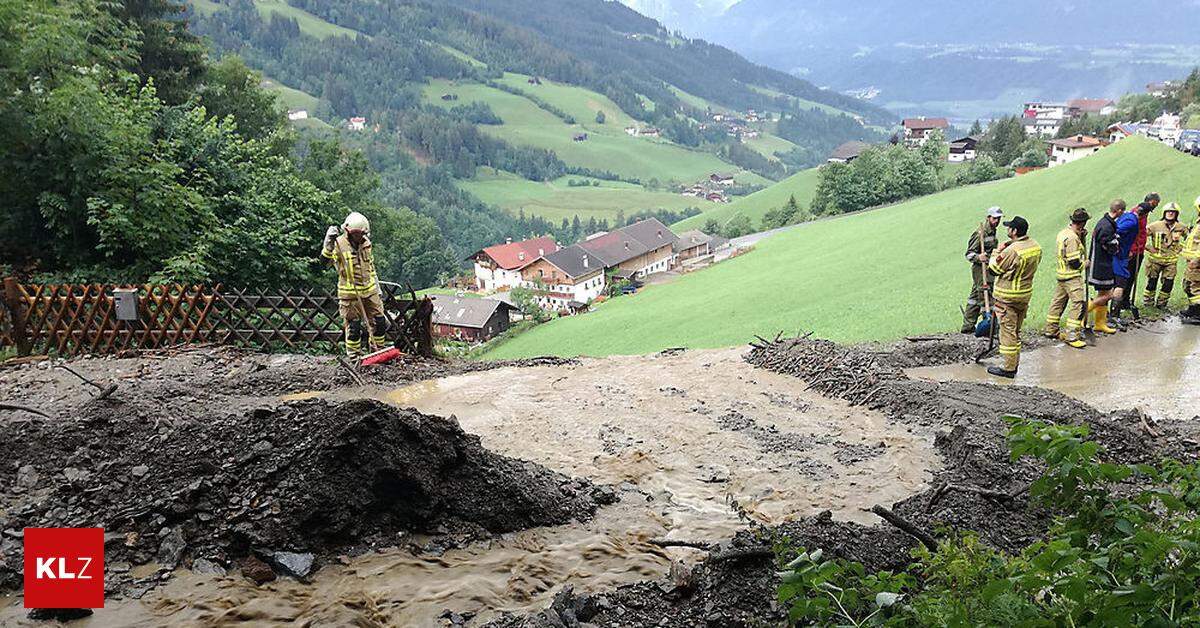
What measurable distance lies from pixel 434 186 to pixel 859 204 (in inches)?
3154

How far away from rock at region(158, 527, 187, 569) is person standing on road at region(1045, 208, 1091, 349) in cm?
1145

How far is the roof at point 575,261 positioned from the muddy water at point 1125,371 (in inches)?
2175

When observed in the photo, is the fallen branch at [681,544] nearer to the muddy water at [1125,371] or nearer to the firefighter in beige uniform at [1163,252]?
the muddy water at [1125,371]

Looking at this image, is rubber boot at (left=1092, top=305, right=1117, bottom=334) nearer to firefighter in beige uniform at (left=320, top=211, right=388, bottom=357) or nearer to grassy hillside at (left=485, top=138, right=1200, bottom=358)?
grassy hillside at (left=485, top=138, right=1200, bottom=358)

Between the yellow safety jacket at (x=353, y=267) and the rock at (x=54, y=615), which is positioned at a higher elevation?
the yellow safety jacket at (x=353, y=267)

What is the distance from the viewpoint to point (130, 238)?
14188mm

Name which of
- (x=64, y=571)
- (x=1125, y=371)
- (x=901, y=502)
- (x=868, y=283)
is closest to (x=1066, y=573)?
(x=901, y=502)

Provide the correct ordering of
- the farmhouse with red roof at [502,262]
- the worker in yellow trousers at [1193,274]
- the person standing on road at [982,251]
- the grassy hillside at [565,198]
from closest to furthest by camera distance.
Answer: the person standing on road at [982,251]
the worker in yellow trousers at [1193,274]
the farmhouse with red roof at [502,262]
the grassy hillside at [565,198]

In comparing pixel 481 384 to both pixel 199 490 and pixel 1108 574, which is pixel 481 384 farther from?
pixel 1108 574

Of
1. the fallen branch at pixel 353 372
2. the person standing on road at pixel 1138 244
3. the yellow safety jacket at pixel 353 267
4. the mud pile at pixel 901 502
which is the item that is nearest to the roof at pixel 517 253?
the yellow safety jacket at pixel 353 267

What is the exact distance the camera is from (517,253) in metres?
75.2

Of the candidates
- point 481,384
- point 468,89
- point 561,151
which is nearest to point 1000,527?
point 481,384

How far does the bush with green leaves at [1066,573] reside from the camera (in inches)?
84.0

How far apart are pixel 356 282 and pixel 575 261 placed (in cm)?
5691
